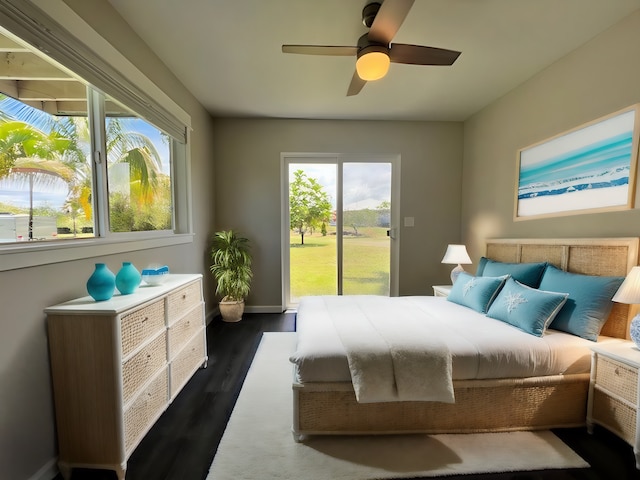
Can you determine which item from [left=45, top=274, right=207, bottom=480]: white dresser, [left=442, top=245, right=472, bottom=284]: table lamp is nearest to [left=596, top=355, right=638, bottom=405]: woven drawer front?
[left=442, top=245, right=472, bottom=284]: table lamp

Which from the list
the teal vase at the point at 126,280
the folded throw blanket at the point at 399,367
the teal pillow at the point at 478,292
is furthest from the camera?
the teal pillow at the point at 478,292

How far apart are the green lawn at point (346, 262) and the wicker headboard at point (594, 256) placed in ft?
5.43

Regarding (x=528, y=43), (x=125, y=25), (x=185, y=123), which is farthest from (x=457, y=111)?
(x=125, y=25)

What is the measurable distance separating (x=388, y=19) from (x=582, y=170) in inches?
74.9

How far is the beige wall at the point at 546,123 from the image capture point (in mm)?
1855

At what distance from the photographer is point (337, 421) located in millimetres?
1558

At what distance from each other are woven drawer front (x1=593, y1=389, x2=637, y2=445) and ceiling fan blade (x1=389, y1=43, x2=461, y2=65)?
7.25 feet

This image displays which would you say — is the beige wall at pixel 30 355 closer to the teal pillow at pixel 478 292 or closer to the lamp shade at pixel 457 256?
the teal pillow at pixel 478 292

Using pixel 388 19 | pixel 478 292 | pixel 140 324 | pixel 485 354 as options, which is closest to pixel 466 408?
pixel 485 354

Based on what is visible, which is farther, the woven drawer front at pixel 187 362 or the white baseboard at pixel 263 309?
the white baseboard at pixel 263 309

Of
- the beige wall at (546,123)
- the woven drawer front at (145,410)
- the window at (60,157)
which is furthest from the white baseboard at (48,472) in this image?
the beige wall at (546,123)

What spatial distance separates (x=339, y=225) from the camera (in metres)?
3.82

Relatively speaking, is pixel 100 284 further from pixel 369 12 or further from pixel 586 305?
pixel 586 305

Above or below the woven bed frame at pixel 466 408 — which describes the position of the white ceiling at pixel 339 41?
above
